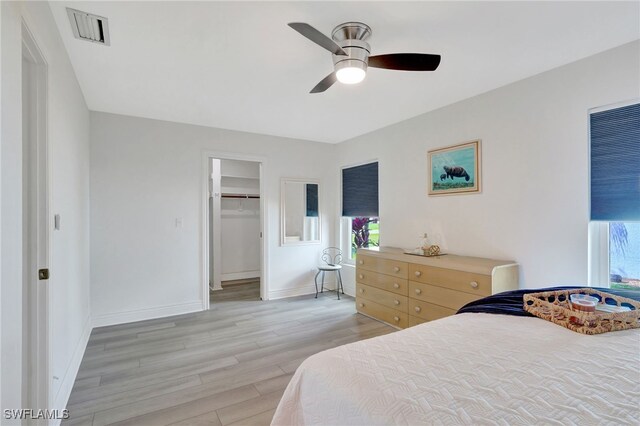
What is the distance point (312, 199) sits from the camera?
507 centimetres

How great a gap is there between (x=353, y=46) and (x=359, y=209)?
298 cm

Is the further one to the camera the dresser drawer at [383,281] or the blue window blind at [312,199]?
the blue window blind at [312,199]

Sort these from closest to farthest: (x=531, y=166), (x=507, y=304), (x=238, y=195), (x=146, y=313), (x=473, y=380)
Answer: (x=473, y=380)
(x=507, y=304)
(x=531, y=166)
(x=146, y=313)
(x=238, y=195)

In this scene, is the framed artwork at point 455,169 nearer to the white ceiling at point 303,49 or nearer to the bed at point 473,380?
the white ceiling at point 303,49

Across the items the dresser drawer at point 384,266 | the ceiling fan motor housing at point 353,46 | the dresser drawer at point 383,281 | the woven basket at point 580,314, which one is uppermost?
the ceiling fan motor housing at point 353,46

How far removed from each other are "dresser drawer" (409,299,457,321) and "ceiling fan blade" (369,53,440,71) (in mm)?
2079

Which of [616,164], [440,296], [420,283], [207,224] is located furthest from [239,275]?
[616,164]

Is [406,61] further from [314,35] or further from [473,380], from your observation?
[473,380]

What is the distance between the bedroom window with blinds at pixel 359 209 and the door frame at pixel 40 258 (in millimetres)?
3617

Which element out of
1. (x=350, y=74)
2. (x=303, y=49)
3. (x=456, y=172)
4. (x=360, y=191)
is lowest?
(x=360, y=191)

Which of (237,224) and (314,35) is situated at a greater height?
(314,35)

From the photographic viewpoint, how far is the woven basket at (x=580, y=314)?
146cm

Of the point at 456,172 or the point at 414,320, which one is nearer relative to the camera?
the point at 414,320

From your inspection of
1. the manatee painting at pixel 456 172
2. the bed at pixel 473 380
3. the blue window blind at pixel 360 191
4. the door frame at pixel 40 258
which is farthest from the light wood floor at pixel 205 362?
the manatee painting at pixel 456 172
